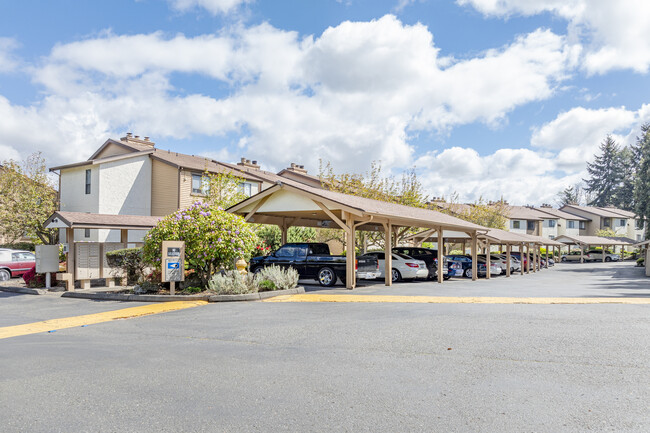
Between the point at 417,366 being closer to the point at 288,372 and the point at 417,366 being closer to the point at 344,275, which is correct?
the point at 288,372

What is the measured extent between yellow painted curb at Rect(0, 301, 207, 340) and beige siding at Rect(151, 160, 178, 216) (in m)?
18.3

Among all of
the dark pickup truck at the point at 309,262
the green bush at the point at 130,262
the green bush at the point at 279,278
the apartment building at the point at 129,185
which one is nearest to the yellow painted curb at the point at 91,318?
the green bush at the point at 279,278

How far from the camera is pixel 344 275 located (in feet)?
61.0

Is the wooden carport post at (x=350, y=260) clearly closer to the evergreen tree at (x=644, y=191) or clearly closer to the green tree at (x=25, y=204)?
the green tree at (x=25, y=204)

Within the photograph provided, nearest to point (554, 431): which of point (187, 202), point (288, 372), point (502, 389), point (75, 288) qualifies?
point (502, 389)

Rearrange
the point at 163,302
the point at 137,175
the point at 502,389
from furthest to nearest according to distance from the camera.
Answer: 1. the point at 137,175
2. the point at 163,302
3. the point at 502,389

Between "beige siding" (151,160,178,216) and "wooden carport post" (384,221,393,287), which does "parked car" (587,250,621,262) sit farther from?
"beige siding" (151,160,178,216)

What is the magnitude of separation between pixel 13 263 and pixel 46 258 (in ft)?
20.5

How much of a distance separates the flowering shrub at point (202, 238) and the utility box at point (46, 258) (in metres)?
4.36

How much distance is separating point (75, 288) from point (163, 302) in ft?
19.2

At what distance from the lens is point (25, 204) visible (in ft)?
84.4

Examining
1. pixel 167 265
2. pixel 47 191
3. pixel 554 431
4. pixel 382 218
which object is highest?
pixel 47 191

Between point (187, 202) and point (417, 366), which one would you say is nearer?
point (417, 366)

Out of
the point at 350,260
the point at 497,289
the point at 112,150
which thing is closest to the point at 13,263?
the point at 112,150
